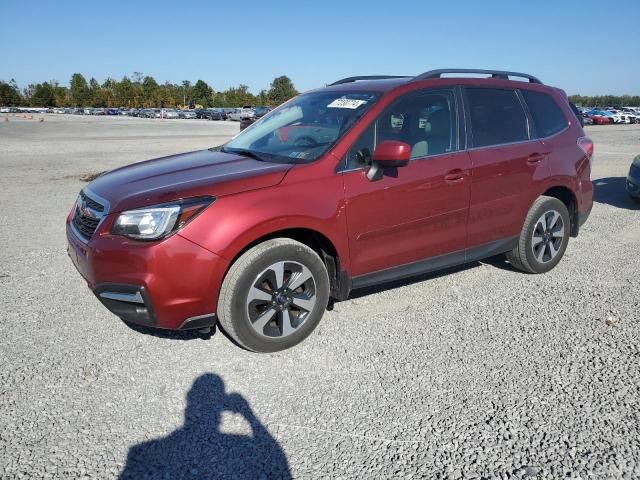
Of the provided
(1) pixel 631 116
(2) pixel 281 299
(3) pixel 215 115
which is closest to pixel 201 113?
(3) pixel 215 115

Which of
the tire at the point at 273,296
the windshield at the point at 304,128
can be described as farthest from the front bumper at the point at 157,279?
the windshield at the point at 304,128

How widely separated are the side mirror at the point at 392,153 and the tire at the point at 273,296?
2.64ft

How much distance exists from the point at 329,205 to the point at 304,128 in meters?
0.93

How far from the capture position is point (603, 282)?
4.78m

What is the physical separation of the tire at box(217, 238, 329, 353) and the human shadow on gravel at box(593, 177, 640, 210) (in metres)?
7.04

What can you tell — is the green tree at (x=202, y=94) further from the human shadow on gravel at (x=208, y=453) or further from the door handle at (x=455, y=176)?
the human shadow on gravel at (x=208, y=453)

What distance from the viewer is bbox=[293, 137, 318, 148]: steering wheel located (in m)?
3.78

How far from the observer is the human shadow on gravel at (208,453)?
2326 millimetres

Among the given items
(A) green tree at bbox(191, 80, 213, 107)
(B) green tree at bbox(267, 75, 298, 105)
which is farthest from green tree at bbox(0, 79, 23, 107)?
(B) green tree at bbox(267, 75, 298, 105)

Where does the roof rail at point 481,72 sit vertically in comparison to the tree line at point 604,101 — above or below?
below

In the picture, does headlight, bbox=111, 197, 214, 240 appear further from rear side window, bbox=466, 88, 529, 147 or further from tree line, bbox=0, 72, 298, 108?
tree line, bbox=0, 72, 298, 108

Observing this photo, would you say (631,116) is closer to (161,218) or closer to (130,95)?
(161,218)

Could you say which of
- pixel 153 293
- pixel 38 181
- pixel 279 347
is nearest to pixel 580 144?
pixel 279 347

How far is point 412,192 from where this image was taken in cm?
379
